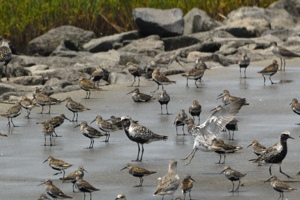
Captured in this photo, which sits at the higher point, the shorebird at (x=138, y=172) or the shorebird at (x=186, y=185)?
the shorebird at (x=186, y=185)

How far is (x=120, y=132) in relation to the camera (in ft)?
66.2

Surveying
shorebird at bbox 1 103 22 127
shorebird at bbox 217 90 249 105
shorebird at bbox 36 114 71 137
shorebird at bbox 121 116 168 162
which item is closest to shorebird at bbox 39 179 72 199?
shorebird at bbox 121 116 168 162

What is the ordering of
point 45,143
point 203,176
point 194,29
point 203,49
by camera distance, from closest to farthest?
point 203,176 < point 45,143 < point 203,49 < point 194,29

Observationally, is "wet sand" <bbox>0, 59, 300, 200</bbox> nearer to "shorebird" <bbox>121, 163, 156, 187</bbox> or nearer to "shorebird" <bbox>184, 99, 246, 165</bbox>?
"shorebird" <bbox>121, 163, 156, 187</bbox>

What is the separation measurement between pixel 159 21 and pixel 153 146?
1703 centimetres

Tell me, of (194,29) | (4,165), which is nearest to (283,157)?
(4,165)

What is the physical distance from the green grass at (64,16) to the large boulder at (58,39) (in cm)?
94

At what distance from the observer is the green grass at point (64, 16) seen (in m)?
35.8

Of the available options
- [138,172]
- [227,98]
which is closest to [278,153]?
[138,172]

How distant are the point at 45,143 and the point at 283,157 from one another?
5049 mm

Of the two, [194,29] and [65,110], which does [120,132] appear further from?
[194,29]

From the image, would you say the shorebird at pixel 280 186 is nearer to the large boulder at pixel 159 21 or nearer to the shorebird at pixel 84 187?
the shorebird at pixel 84 187

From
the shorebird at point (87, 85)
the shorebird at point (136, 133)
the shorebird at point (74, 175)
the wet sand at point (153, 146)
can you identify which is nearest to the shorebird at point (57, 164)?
the wet sand at point (153, 146)

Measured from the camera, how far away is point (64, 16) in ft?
123
